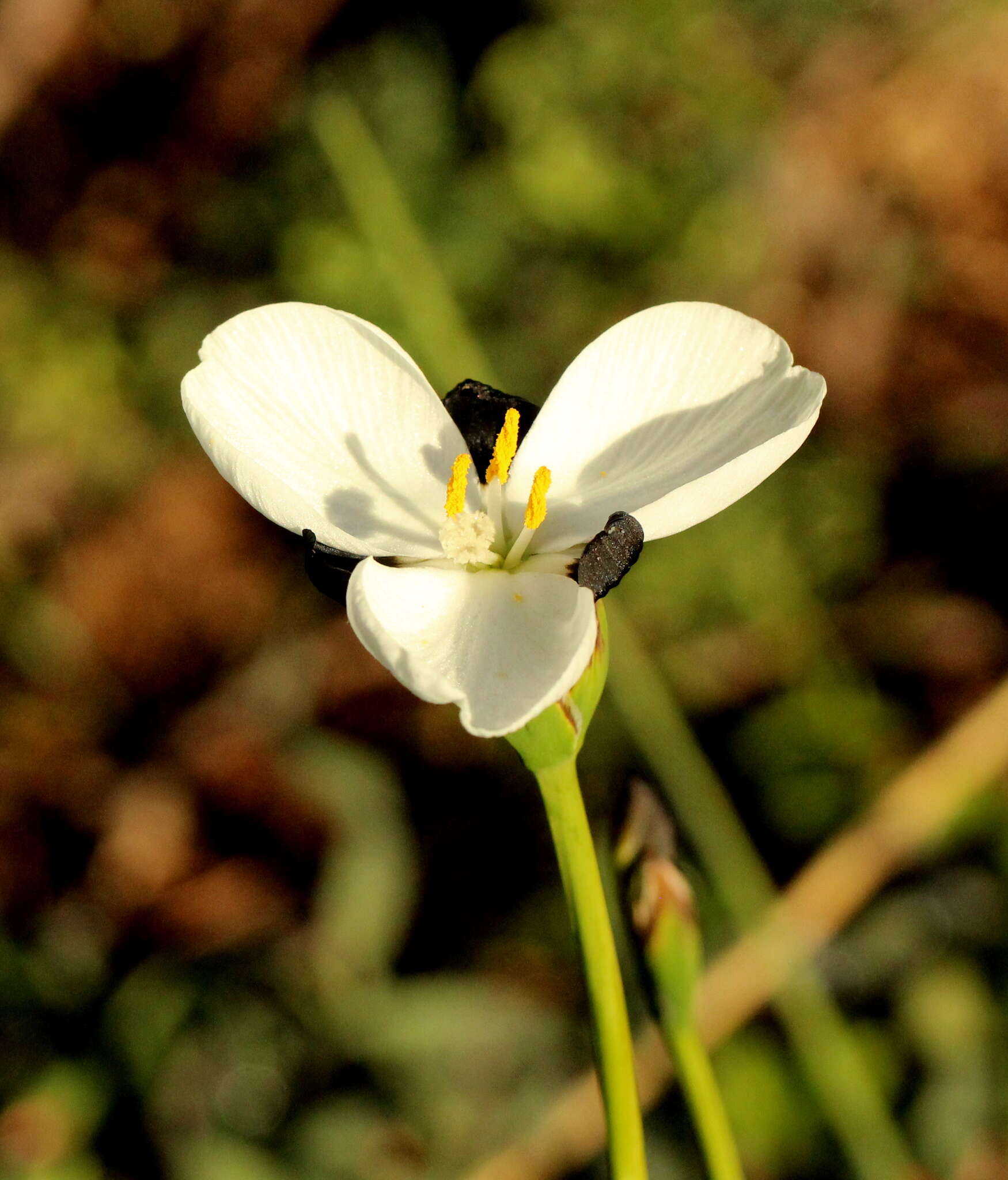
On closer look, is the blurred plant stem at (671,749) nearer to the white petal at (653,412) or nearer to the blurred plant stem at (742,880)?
the blurred plant stem at (742,880)

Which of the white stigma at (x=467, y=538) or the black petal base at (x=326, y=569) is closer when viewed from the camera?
the black petal base at (x=326, y=569)

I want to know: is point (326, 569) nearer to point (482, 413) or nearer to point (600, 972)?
point (482, 413)

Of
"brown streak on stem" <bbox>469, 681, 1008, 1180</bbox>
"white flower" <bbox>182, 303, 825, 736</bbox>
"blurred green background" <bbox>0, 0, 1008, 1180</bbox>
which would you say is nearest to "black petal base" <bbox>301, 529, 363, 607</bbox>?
"white flower" <bbox>182, 303, 825, 736</bbox>

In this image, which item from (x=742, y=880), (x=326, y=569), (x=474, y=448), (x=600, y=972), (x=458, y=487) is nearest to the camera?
(x=600, y=972)

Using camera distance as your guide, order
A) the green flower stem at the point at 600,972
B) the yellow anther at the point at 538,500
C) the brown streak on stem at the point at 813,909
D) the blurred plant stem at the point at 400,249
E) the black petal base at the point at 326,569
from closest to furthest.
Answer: the green flower stem at the point at 600,972 < the black petal base at the point at 326,569 < the yellow anther at the point at 538,500 < the brown streak on stem at the point at 813,909 < the blurred plant stem at the point at 400,249

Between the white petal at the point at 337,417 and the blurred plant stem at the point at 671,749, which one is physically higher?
the white petal at the point at 337,417

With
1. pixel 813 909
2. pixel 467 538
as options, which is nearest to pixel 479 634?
pixel 467 538

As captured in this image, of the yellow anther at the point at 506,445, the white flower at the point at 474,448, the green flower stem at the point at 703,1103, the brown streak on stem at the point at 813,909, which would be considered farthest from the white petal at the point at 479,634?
the brown streak on stem at the point at 813,909
